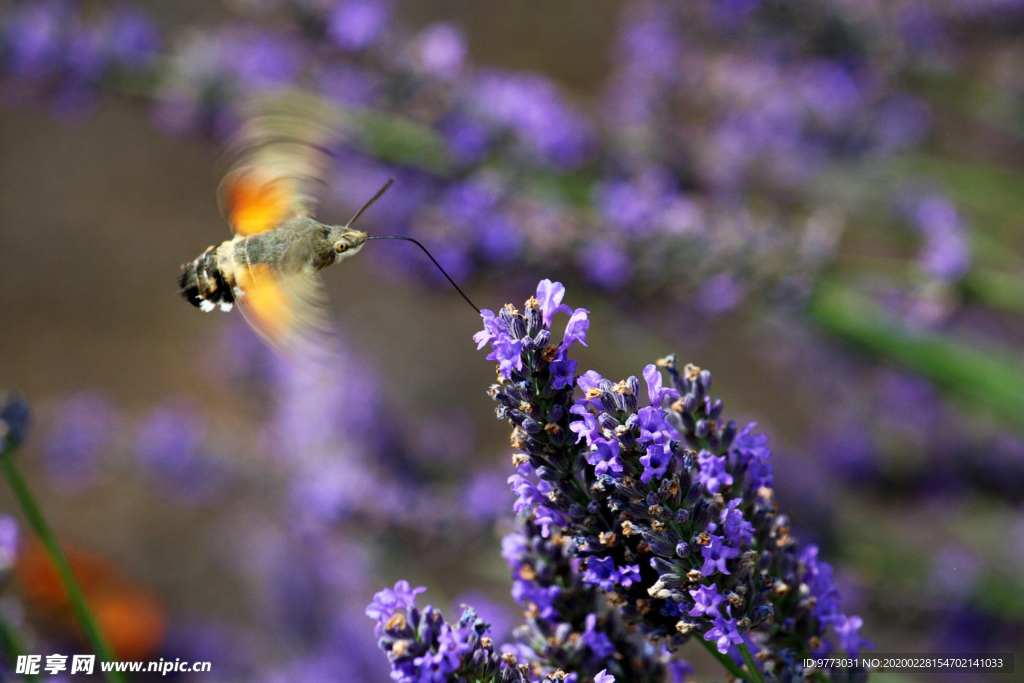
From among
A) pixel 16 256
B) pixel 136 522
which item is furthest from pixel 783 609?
pixel 16 256

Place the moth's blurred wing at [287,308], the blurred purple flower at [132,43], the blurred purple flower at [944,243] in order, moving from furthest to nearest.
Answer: the blurred purple flower at [132,43]
the blurred purple flower at [944,243]
the moth's blurred wing at [287,308]

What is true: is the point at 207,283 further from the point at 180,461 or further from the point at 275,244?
the point at 180,461

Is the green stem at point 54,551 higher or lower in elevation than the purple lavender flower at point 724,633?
higher

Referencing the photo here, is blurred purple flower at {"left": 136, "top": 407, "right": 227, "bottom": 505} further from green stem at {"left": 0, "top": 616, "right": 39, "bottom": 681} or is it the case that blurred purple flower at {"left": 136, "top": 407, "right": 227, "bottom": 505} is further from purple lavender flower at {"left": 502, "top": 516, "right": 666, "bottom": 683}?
purple lavender flower at {"left": 502, "top": 516, "right": 666, "bottom": 683}

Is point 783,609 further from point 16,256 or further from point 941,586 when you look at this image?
point 16,256

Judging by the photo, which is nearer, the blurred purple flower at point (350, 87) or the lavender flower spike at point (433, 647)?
the lavender flower spike at point (433, 647)

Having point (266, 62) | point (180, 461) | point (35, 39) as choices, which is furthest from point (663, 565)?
point (35, 39)

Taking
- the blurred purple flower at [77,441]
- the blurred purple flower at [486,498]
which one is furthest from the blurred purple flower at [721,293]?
the blurred purple flower at [77,441]

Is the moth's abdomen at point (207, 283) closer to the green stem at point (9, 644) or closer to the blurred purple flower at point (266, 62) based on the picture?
the green stem at point (9, 644)
